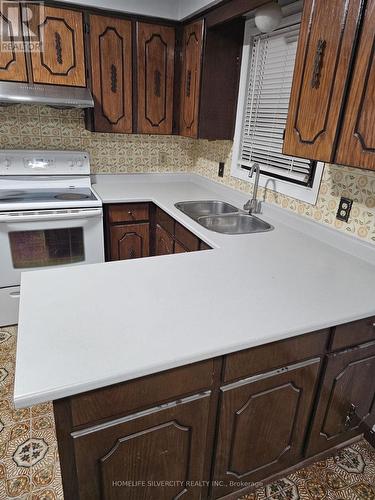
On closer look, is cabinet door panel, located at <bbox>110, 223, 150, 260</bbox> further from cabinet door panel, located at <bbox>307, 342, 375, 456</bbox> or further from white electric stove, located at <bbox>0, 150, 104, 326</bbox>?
cabinet door panel, located at <bbox>307, 342, 375, 456</bbox>

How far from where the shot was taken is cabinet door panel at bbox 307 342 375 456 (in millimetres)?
1241

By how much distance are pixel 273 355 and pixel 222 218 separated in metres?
1.27

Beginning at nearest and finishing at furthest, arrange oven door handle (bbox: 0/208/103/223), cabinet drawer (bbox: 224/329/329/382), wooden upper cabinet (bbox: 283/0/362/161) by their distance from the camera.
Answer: cabinet drawer (bbox: 224/329/329/382)
wooden upper cabinet (bbox: 283/0/362/161)
oven door handle (bbox: 0/208/103/223)

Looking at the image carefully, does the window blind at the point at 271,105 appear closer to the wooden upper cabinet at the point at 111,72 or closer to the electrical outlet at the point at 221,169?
the electrical outlet at the point at 221,169

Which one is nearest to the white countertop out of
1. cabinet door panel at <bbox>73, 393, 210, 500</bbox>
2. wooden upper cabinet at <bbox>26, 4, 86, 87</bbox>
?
cabinet door panel at <bbox>73, 393, 210, 500</bbox>

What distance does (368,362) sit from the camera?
131 cm

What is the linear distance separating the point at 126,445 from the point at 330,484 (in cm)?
109

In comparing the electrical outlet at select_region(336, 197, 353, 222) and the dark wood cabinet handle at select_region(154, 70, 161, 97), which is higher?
the dark wood cabinet handle at select_region(154, 70, 161, 97)

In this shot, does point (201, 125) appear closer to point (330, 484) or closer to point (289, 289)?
point (289, 289)

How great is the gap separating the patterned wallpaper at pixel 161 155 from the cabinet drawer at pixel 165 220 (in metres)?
0.62

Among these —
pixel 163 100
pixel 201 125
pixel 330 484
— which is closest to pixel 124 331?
pixel 330 484

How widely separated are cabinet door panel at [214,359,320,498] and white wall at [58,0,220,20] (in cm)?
220

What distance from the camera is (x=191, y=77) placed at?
2.33 meters

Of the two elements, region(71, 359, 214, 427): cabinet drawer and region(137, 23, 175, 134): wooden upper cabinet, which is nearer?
region(71, 359, 214, 427): cabinet drawer
